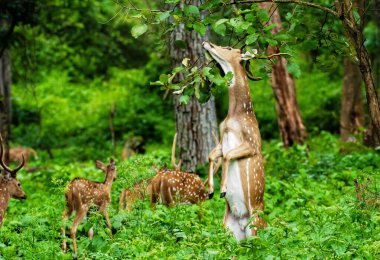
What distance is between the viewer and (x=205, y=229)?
8320mm

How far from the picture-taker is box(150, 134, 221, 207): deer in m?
9.91

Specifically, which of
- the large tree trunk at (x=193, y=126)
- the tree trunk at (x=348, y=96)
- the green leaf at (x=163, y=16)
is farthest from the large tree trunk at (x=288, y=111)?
the green leaf at (x=163, y=16)

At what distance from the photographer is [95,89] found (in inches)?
1437

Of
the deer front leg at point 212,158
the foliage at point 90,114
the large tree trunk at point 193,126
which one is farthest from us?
the foliage at point 90,114

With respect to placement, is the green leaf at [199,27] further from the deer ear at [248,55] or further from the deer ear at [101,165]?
the deer ear at [101,165]

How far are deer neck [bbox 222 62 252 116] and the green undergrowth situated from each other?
1.16m

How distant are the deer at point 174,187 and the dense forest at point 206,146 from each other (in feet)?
0.49

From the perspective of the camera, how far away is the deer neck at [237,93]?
312 inches

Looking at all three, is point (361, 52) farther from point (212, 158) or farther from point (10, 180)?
point (10, 180)

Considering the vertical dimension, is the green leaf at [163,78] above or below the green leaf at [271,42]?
below

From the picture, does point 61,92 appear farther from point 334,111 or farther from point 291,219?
point 291,219

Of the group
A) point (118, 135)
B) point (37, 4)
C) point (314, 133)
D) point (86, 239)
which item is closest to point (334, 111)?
point (314, 133)

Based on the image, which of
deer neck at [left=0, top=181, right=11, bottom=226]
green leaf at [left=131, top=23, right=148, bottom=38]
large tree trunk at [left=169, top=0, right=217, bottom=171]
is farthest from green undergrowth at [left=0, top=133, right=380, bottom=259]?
green leaf at [left=131, top=23, right=148, bottom=38]

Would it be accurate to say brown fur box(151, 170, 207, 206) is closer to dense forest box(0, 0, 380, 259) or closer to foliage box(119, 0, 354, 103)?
dense forest box(0, 0, 380, 259)
